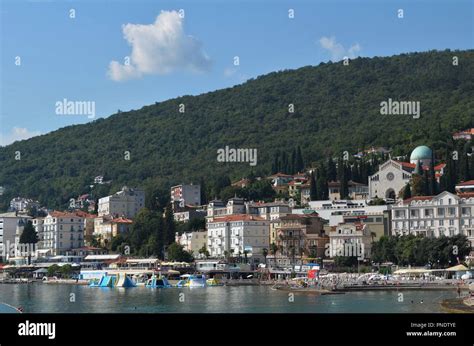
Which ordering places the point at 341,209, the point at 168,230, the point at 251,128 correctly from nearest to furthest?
the point at 341,209
the point at 168,230
the point at 251,128

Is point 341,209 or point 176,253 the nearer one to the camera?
point 176,253

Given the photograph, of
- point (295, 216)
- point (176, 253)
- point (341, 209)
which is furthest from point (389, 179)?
point (176, 253)

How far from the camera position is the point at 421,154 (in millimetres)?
89250

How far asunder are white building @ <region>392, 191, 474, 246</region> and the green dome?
1823cm

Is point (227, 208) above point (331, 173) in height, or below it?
below

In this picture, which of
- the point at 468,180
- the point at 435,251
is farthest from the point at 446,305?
the point at 468,180

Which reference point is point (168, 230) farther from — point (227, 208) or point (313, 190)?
point (313, 190)

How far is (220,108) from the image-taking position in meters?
147

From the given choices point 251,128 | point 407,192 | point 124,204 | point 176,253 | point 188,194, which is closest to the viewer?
point 407,192

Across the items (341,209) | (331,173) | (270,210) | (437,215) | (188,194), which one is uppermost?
(331,173)

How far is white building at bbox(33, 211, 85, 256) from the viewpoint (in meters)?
96.9

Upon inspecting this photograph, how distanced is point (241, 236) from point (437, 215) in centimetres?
1935
